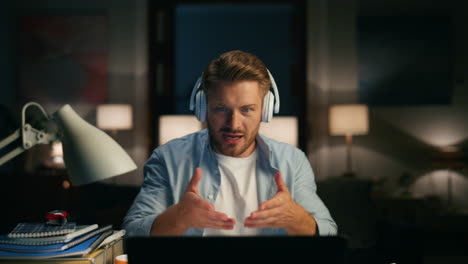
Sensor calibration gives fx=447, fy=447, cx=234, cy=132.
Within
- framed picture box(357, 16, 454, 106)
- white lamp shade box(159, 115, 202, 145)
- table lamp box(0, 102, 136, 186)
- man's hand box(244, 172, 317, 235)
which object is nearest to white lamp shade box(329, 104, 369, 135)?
framed picture box(357, 16, 454, 106)

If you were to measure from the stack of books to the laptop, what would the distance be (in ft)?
1.51

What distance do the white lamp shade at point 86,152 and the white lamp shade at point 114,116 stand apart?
3335mm

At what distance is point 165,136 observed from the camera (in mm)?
3443

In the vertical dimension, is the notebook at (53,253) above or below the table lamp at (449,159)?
above

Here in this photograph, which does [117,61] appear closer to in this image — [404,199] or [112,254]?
[404,199]

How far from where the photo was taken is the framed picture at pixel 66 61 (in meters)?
4.71

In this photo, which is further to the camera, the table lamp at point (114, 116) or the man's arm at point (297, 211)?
the table lamp at point (114, 116)

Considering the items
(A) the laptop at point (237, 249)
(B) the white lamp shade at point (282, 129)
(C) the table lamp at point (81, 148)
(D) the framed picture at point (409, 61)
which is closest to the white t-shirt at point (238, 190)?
(C) the table lamp at point (81, 148)

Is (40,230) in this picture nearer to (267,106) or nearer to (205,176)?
(205,176)

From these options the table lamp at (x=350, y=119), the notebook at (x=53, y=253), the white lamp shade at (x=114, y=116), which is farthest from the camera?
the white lamp shade at (x=114, y=116)

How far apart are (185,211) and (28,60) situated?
4.03 metres

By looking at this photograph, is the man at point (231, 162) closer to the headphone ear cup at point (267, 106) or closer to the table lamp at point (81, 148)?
the headphone ear cup at point (267, 106)

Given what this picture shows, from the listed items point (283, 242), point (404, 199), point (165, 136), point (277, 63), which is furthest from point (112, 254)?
point (277, 63)

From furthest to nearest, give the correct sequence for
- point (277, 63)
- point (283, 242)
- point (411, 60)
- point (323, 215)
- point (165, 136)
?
point (277, 63), point (411, 60), point (165, 136), point (323, 215), point (283, 242)
